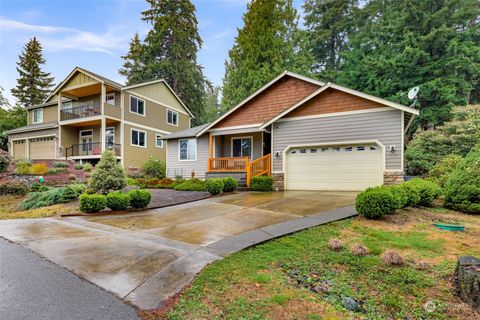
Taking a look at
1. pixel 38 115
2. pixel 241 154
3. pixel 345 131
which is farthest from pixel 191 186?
pixel 38 115

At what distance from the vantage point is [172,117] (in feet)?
83.6

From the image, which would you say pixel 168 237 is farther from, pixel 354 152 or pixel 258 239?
pixel 354 152

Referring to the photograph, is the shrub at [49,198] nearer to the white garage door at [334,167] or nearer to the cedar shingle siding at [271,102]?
the cedar shingle siding at [271,102]

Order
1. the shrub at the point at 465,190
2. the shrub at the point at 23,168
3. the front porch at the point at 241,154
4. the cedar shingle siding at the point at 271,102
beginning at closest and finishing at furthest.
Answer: the shrub at the point at 465,190 < the front porch at the point at 241,154 < the shrub at the point at 23,168 < the cedar shingle siding at the point at 271,102

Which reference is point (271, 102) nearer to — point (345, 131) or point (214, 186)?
point (345, 131)

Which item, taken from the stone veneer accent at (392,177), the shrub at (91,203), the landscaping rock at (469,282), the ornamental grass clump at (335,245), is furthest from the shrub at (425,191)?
the shrub at (91,203)

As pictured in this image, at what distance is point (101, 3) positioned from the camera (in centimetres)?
1155

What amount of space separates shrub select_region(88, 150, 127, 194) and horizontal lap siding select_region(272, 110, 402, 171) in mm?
7620

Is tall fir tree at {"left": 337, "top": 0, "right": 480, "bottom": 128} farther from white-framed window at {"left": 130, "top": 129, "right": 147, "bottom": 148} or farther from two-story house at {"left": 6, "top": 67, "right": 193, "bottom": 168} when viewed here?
white-framed window at {"left": 130, "top": 129, "right": 147, "bottom": 148}

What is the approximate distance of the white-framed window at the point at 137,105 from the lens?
70.5ft

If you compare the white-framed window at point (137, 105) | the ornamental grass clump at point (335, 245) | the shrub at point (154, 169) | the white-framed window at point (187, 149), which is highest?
the white-framed window at point (137, 105)

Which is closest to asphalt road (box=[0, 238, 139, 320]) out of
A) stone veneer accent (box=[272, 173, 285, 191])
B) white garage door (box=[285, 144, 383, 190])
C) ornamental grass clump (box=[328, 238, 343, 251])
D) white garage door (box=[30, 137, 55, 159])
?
ornamental grass clump (box=[328, 238, 343, 251])

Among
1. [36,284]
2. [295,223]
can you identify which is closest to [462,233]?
[295,223]

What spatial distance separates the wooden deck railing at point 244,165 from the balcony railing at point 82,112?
11.6m
